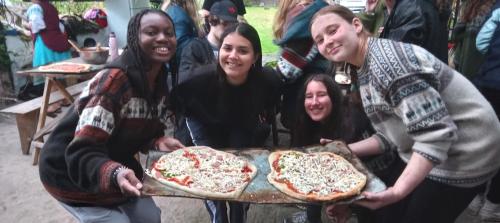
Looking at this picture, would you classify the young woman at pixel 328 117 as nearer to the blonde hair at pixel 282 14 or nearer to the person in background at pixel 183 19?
the blonde hair at pixel 282 14

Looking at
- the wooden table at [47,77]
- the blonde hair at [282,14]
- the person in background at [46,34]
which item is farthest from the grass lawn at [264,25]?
the blonde hair at [282,14]

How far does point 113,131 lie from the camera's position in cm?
185

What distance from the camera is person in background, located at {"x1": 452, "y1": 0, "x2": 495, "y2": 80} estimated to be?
3250 millimetres

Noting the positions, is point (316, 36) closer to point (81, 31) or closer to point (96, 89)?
point (96, 89)

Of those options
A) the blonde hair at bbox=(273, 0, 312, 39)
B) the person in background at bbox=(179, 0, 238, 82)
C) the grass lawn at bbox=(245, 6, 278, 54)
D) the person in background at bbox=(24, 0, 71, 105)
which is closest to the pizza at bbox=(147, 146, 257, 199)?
the person in background at bbox=(179, 0, 238, 82)

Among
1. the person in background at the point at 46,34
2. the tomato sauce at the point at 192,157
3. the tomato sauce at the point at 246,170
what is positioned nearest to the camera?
the tomato sauce at the point at 246,170

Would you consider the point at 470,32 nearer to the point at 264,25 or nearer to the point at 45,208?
the point at 45,208

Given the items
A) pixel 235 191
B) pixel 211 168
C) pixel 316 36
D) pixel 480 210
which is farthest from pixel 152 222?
pixel 480 210

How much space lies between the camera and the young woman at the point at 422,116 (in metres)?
1.48

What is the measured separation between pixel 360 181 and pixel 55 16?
18.1 feet

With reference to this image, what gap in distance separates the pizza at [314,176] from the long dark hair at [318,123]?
1.03ft

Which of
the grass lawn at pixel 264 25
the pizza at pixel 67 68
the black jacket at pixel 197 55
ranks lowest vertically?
the grass lawn at pixel 264 25

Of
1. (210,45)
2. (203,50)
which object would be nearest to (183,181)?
(203,50)

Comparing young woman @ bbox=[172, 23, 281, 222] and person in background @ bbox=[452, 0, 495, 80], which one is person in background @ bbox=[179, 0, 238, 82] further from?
person in background @ bbox=[452, 0, 495, 80]
